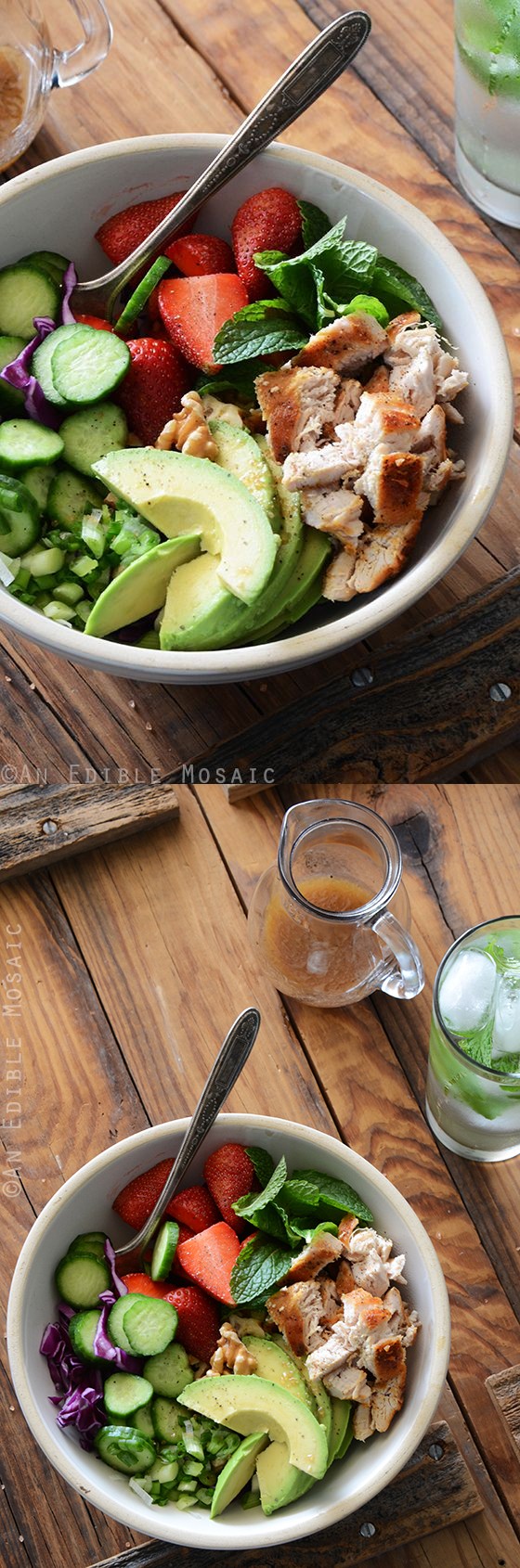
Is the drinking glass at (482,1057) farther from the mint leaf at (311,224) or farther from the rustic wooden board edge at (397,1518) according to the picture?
the mint leaf at (311,224)

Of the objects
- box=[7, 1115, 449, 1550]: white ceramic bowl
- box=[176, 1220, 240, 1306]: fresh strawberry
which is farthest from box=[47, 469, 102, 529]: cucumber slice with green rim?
box=[176, 1220, 240, 1306]: fresh strawberry

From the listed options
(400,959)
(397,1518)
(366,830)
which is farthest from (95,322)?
(397,1518)

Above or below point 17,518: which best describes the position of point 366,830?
below

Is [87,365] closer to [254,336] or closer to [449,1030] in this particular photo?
[254,336]

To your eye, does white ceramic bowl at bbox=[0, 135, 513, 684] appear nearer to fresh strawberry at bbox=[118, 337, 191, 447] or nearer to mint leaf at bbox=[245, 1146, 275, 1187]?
fresh strawberry at bbox=[118, 337, 191, 447]

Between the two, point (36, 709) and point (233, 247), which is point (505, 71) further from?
point (36, 709)

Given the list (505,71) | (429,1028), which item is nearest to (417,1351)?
(429,1028)
